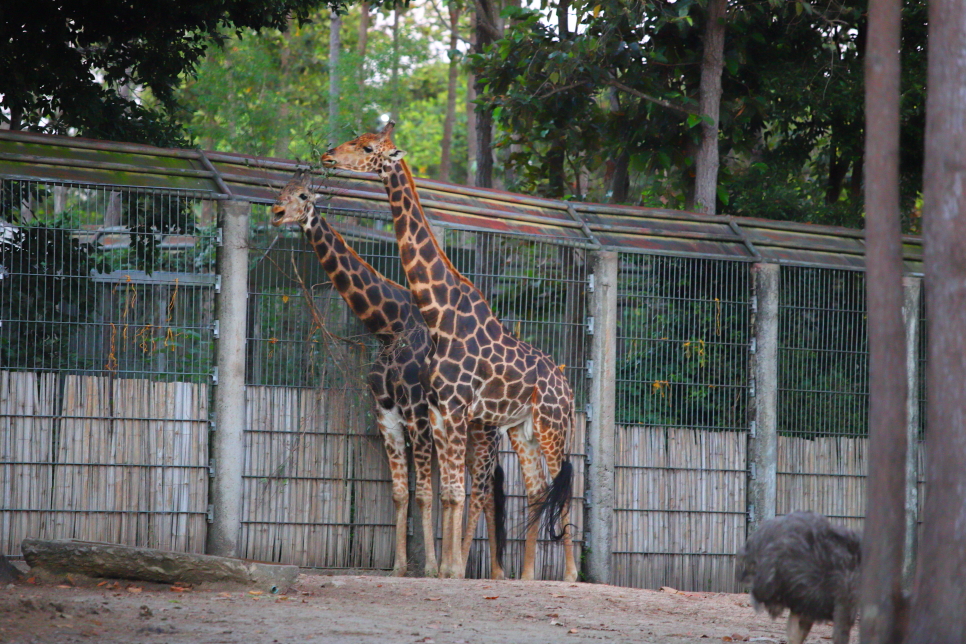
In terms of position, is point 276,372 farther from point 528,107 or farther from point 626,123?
point 626,123

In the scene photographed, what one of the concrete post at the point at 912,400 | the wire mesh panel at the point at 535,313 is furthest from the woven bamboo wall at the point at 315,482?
the concrete post at the point at 912,400

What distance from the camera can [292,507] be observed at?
918 cm

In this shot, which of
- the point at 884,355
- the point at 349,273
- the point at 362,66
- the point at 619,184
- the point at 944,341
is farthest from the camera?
the point at 362,66

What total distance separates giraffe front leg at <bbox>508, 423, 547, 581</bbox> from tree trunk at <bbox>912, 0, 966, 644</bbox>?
4.58 m

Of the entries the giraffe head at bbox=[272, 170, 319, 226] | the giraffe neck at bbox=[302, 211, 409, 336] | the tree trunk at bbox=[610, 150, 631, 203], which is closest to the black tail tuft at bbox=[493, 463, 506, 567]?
the giraffe neck at bbox=[302, 211, 409, 336]

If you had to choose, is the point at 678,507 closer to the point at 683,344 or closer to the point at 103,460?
the point at 683,344

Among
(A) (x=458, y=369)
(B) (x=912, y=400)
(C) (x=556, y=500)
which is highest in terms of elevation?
(A) (x=458, y=369)

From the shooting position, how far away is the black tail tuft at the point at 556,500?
928cm

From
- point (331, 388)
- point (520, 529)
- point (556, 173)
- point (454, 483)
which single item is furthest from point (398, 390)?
point (556, 173)

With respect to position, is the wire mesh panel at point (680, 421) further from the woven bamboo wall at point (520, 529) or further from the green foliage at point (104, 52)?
the green foliage at point (104, 52)

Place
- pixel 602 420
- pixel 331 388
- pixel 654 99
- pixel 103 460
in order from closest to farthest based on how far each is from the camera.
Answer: pixel 103 460
pixel 331 388
pixel 602 420
pixel 654 99

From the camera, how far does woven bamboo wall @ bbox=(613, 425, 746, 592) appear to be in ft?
33.8

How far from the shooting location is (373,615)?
681cm

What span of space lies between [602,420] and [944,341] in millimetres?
5151
